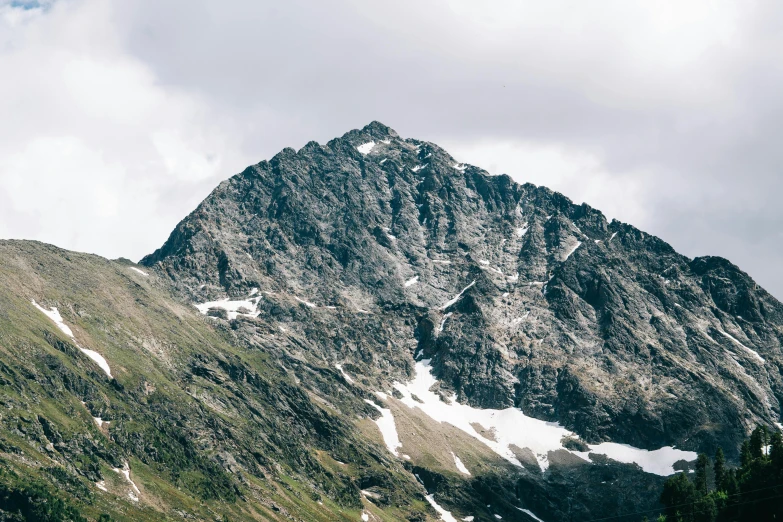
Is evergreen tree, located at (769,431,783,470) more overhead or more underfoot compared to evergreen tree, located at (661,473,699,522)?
more overhead

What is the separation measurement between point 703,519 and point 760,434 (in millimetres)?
39484

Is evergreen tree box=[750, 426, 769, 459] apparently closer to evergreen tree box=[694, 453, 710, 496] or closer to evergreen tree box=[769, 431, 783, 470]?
evergreen tree box=[694, 453, 710, 496]

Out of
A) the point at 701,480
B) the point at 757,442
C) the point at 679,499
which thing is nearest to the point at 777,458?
the point at 679,499

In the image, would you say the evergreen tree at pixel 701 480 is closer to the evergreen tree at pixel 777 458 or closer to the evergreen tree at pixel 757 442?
the evergreen tree at pixel 757 442

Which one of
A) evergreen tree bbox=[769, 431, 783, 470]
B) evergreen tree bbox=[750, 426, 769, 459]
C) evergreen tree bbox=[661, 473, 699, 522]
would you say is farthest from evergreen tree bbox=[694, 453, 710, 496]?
evergreen tree bbox=[769, 431, 783, 470]

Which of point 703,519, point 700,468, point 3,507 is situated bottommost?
point 3,507

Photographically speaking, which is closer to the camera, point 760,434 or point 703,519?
A: point 703,519

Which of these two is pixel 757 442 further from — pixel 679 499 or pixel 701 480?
pixel 679 499

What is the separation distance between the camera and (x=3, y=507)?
192375mm

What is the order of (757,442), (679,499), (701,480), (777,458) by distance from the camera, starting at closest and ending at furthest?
(777,458) → (679,499) → (757,442) → (701,480)

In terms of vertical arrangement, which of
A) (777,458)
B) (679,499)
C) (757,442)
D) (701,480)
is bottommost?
(679,499)

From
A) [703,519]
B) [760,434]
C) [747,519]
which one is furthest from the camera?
[760,434]

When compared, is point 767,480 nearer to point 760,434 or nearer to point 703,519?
point 703,519

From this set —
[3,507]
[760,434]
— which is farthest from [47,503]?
[760,434]
